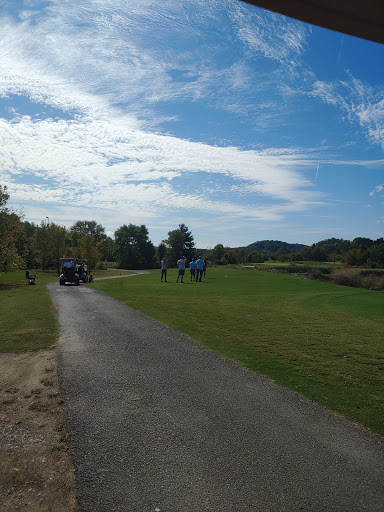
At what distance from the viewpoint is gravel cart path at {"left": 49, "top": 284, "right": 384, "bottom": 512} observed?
348cm

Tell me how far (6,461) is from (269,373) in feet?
16.1

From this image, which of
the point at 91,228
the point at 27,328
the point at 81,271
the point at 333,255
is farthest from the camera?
the point at 91,228

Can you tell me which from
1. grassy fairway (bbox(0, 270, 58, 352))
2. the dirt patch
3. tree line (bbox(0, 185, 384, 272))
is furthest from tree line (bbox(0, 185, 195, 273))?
the dirt patch

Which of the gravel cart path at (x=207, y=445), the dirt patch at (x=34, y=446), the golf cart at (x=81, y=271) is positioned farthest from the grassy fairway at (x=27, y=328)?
the golf cart at (x=81, y=271)

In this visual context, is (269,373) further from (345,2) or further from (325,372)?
(345,2)

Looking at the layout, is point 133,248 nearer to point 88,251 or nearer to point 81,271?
point 88,251

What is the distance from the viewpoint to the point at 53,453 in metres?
4.23

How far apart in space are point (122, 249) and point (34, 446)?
96052mm

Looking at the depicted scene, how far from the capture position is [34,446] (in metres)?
4.43

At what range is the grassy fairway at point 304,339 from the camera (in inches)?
254

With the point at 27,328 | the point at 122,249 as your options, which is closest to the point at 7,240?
the point at 27,328

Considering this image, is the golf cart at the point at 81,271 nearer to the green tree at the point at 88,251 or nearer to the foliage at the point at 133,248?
the green tree at the point at 88,251

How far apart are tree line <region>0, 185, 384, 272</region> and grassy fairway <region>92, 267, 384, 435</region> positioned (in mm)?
27350

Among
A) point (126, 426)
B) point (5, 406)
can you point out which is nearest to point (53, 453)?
point (126, 426)
